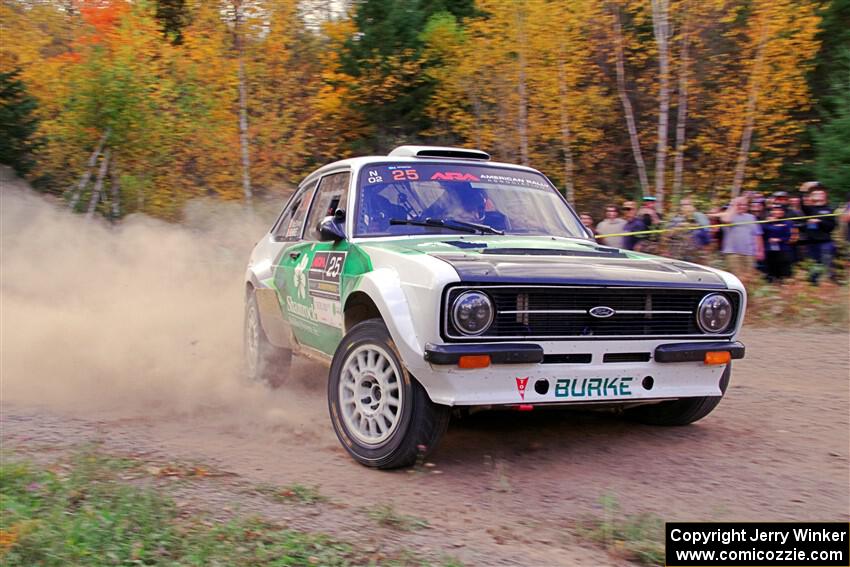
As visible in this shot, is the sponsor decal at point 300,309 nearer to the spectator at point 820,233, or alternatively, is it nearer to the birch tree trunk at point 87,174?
the spectator at point 820,233

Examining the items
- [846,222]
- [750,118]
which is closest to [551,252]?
[846,222]

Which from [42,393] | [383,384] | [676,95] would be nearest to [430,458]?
[383,384]

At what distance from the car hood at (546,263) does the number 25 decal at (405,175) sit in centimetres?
62

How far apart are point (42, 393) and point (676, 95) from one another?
59.3 feet

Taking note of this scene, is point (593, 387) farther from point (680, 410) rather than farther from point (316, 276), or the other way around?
point (316, 276)

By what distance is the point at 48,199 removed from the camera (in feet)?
72.0

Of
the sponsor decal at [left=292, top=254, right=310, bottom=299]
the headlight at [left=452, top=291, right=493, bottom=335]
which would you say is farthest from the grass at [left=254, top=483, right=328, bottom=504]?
the sponsor decal at [left=292, top=254, right=310, bottom=299]

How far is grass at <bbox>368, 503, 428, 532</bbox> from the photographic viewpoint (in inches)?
144

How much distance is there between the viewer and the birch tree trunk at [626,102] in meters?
20.8

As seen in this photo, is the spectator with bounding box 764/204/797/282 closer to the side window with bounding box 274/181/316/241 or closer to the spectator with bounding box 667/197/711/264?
the spectator with bounding box 667/197/711/264

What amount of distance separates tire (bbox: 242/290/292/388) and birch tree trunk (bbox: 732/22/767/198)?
51.5 feet

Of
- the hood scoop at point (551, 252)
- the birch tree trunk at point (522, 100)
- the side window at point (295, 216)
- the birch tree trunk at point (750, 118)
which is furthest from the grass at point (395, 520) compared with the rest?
the birch tree trunk at point (522, 100)

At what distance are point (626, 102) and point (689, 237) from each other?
32.9 feet

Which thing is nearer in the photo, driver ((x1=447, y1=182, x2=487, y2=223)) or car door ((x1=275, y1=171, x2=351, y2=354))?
car door ((x1=275, y1=171, x2=351, y2=354))
